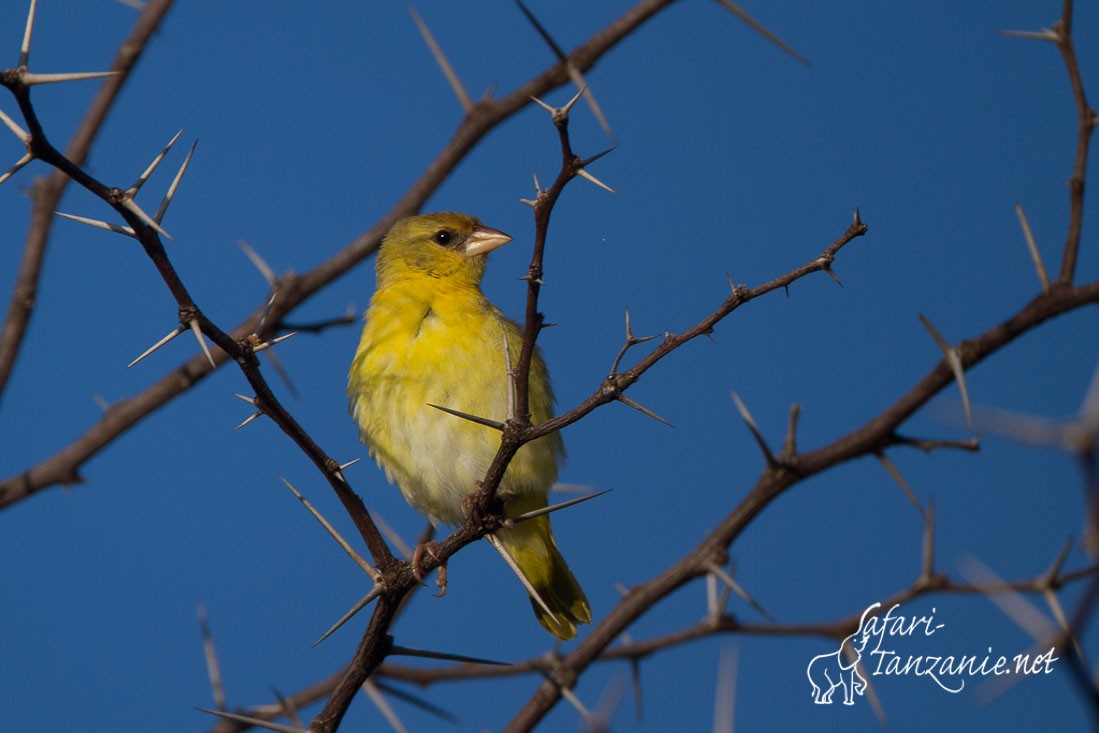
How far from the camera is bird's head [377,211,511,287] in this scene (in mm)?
5234

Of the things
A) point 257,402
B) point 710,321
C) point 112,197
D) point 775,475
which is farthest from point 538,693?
point 112,197

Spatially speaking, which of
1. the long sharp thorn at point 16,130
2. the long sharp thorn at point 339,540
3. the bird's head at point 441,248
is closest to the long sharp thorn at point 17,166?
the long sharp thorn at point 16,130

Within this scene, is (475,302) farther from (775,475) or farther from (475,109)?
(775,475)

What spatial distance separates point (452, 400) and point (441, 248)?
1.19 metres

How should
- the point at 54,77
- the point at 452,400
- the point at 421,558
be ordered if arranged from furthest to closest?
the point at 452,400, the point at 421,558, the point at 54,77

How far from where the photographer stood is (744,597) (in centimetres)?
275

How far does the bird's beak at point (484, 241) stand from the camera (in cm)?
523

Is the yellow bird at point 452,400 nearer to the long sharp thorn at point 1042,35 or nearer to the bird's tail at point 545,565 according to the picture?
the bird's tail at point 545,565

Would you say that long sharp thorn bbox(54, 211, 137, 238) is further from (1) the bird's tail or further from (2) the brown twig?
(1) the bird's tail

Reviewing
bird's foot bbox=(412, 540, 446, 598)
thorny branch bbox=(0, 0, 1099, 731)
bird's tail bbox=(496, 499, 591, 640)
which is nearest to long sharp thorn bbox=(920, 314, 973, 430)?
thorny branch bbox=(0, 0, 1099, 731)

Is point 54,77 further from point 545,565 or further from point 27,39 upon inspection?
point 545,565

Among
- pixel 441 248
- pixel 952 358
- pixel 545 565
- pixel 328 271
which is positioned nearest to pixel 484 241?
pixel 441 248

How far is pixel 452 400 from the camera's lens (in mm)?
4355

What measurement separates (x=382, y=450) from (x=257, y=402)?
2.19 m
